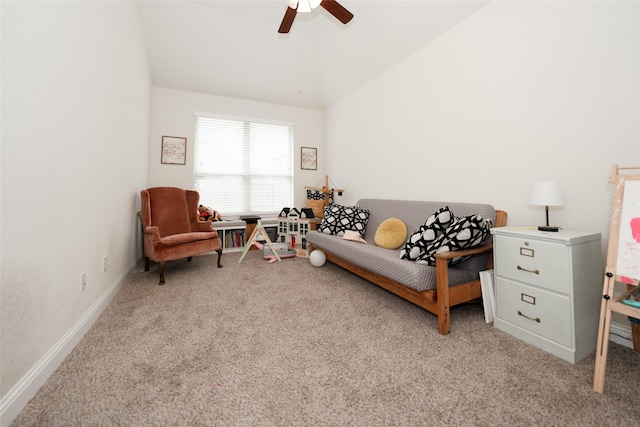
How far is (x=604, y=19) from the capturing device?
164cm

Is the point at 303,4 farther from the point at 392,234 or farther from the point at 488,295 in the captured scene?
the point at 488,295

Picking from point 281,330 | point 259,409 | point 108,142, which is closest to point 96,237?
point 108,142

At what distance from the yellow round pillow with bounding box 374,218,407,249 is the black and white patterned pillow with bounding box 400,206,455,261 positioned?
0.56 meters

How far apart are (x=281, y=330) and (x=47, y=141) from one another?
167 cm

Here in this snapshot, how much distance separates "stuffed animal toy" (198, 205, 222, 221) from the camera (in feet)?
12.7

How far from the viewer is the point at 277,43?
12.4ft

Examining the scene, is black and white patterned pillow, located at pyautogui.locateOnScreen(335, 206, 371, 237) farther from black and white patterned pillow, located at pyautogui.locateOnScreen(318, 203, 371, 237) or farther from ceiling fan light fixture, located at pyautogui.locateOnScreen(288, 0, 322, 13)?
ceiling fan light fixture, located at pyautogui.locateOnScreen(288, 0, 322, 13)

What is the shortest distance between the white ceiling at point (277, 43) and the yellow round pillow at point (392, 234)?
6.97ft

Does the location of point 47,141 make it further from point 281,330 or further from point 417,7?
point 417,7

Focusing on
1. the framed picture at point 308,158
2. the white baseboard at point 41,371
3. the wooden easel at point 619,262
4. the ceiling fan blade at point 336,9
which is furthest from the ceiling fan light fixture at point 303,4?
the white baseboard at point 41,371

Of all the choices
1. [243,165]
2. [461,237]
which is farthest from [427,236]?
[243,165]

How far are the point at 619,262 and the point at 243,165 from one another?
14.9ft

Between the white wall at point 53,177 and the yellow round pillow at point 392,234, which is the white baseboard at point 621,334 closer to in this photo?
the yellow round pillow at point 392,234

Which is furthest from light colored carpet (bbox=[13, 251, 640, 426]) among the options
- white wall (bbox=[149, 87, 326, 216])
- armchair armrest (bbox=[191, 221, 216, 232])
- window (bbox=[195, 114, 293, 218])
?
window (bbox=[195, 114, 293, 218])
